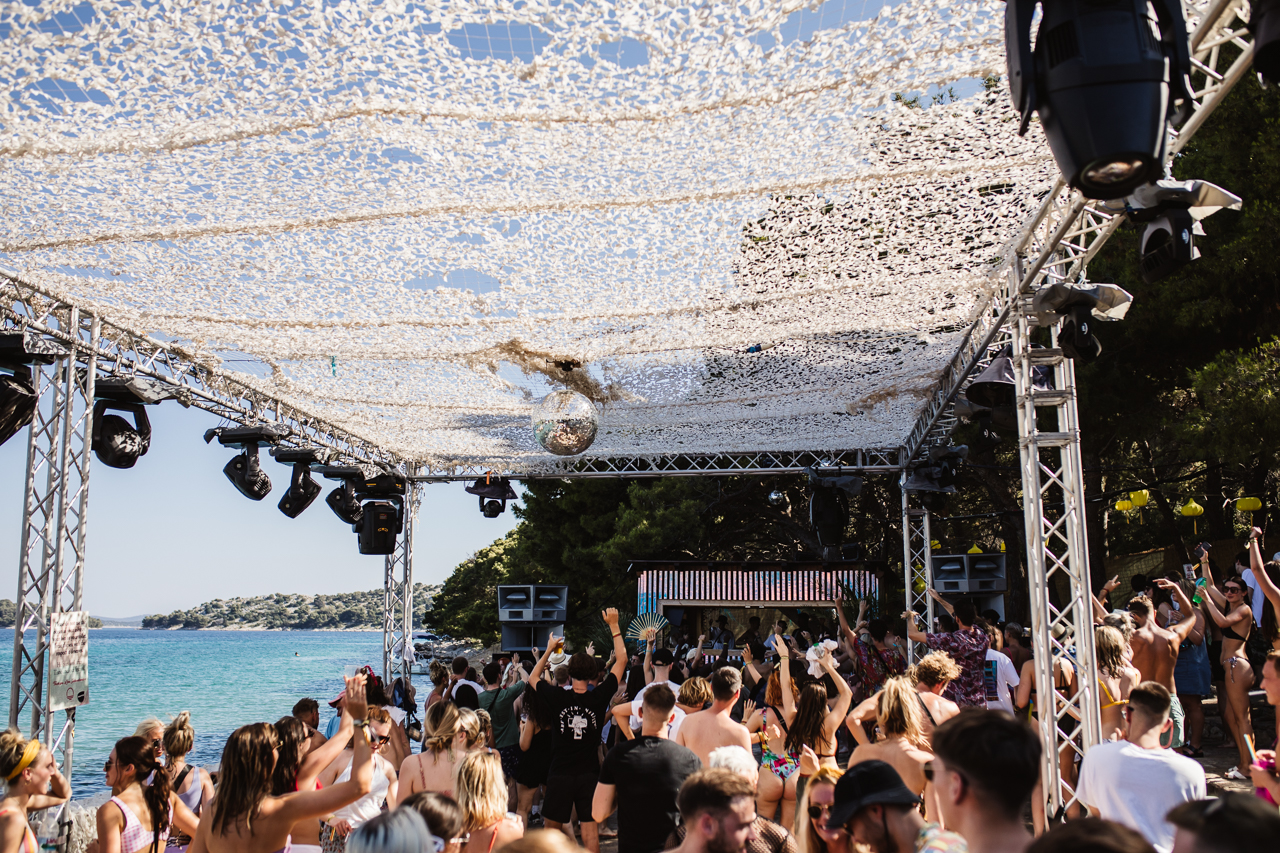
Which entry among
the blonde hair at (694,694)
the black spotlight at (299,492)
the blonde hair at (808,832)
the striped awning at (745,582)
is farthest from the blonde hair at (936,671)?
the striped awning at (745,582)

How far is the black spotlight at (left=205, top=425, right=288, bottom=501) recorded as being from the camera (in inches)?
325

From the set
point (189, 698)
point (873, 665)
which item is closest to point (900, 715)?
point (873, 665)

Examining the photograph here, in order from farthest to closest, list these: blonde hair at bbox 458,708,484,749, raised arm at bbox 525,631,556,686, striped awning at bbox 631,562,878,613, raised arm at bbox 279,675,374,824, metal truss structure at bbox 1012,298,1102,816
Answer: striped awning at bbox 631,562,878,613
metal truss structure at bbox 1012,298,1102,816
raised arm at bbox 525,631,556,686
blonde hair at bbox 458,708,484,749
raised arm at bbox 279,675,374,824

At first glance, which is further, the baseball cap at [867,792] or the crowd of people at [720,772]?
the baseball cap at [867,792]

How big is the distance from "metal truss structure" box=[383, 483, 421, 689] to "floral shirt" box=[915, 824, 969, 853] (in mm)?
10478

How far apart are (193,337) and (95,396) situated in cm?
81

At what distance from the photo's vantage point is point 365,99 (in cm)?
369

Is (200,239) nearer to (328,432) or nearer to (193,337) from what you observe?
(193,337)

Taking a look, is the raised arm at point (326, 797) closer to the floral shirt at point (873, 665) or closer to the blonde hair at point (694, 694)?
the blonde hair at point (694, 694)

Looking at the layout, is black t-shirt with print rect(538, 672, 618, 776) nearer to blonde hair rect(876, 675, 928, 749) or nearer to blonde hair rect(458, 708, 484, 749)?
blonde hair rect(458, 708, 484, 749)

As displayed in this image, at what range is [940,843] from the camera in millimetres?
1867

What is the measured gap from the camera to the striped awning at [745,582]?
1468 cm

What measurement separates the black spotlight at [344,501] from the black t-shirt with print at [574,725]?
22.9 feet

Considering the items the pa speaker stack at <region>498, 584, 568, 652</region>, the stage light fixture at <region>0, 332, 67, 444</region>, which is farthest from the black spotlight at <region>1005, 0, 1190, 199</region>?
the pa speaker stack at <region>498, 584, 568, 652</region>
